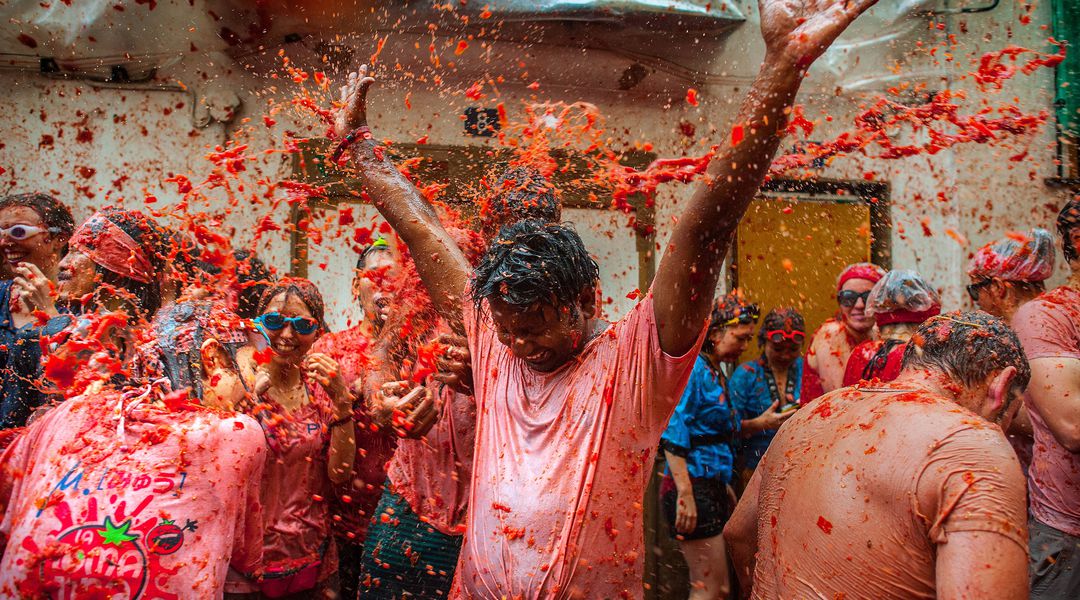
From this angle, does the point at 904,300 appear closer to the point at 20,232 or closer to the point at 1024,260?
the point at 1024,260

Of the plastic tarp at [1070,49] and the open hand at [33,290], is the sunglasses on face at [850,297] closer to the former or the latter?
the plastic tarp at [1070,49]

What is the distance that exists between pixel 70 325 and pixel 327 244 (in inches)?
133

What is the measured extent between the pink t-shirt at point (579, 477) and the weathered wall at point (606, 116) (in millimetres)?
4540

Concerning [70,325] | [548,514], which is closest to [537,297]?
[548,514]

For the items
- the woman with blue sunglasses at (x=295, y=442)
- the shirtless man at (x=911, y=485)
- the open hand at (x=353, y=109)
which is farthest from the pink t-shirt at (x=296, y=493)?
the shirtless man at (x=911, y=485)

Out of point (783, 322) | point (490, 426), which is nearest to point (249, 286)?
point (490, 426)

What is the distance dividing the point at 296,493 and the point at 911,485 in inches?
112

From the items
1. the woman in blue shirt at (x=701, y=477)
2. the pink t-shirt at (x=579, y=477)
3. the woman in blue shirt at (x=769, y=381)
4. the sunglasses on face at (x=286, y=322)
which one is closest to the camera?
the pink t-shirt at (x=579, y=477)

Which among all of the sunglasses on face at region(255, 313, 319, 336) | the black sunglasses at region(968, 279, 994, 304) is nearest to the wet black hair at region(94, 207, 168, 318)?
the sunglasses on face at region(255, 313, 319, 336)

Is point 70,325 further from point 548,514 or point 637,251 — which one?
point 637,251

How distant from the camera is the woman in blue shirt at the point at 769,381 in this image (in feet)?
20.6

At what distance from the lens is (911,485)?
94.6 inches

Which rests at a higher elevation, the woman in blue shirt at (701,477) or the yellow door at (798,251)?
the yellow door at (798,251)

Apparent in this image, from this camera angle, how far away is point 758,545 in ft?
9.91
